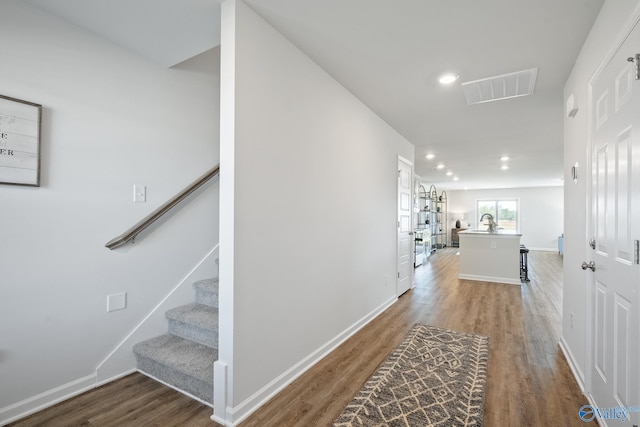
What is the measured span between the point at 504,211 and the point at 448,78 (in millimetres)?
11573

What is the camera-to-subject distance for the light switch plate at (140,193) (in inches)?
90.7

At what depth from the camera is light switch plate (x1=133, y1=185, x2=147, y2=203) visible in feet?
7.56

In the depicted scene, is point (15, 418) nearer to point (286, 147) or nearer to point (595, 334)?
point (286, 147)

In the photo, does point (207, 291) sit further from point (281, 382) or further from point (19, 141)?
point (19, 141)

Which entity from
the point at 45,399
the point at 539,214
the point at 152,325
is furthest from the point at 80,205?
the point at 539,214

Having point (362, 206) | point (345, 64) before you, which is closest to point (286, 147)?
point (345, 64)

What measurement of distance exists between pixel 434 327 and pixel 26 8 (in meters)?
4.23

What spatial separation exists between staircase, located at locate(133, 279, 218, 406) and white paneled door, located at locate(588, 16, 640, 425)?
7.37 feet

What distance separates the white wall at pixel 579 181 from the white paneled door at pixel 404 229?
2.11 metres

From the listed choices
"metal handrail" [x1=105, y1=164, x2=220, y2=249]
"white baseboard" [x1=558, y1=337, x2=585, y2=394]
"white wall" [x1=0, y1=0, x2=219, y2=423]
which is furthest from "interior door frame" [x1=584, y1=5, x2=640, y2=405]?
"white wall" [x1=0, y1=0, x2=219, y2=423]

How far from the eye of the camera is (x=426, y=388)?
6.85ft

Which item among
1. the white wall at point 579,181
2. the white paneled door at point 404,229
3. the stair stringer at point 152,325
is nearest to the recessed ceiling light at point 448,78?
the white wall at point 579,181

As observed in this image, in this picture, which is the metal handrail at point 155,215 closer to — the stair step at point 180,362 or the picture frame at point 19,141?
the picture frame at point 19,141

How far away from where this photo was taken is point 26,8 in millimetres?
1769
